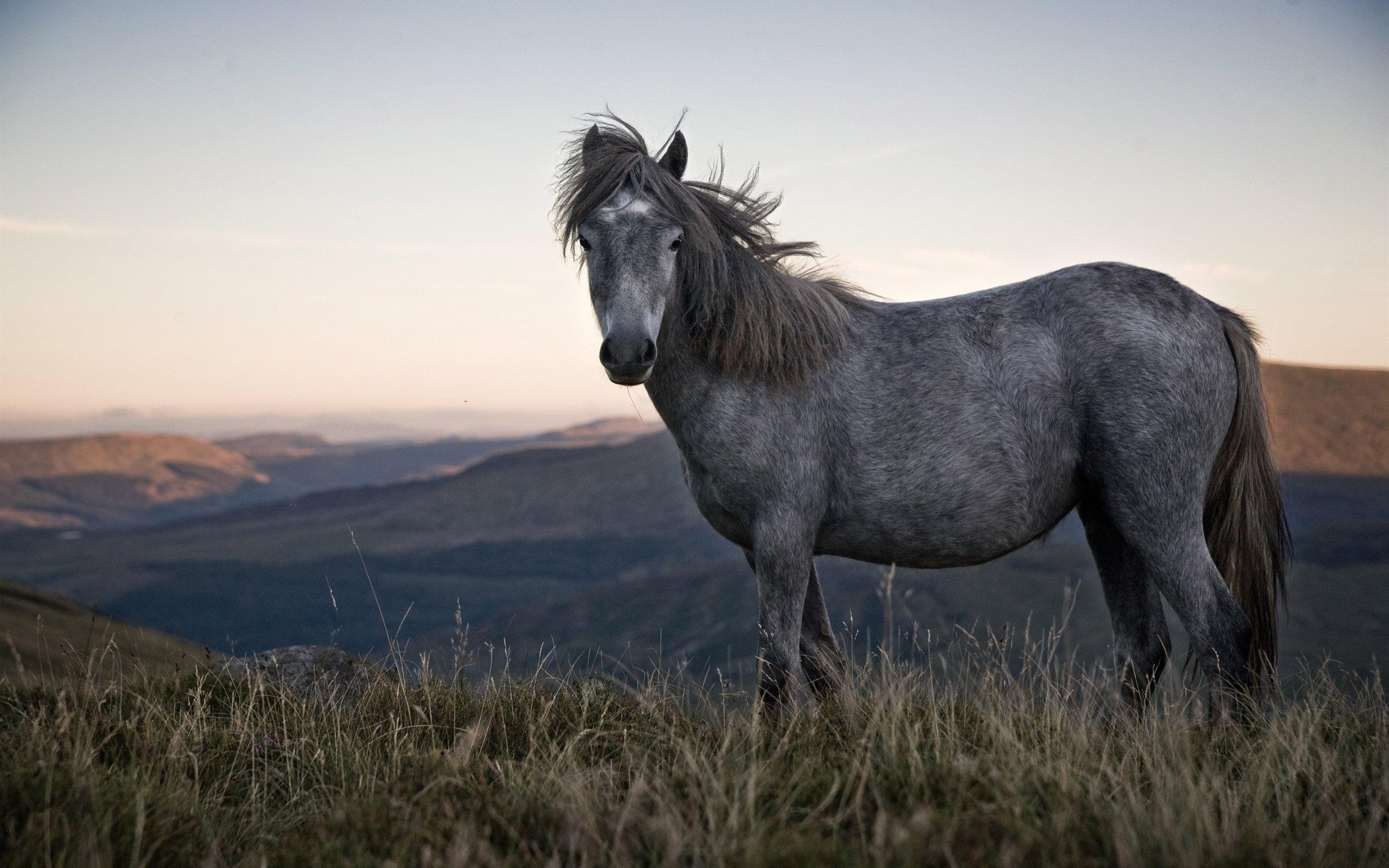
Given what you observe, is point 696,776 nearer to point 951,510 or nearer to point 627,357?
point 627,357

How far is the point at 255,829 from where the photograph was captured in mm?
3330

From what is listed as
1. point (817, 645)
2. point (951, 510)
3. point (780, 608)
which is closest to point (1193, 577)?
point (951, 510)

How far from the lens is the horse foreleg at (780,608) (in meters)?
4.29

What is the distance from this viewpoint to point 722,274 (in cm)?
451

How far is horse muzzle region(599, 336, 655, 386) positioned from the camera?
3861 mm

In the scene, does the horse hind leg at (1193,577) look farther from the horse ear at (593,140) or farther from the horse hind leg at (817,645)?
the horse ear at (593,140)

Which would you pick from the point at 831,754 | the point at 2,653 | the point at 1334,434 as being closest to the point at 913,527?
the point at 831,754

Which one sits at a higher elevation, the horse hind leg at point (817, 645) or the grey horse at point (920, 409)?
the grey horse at point (920, 409)

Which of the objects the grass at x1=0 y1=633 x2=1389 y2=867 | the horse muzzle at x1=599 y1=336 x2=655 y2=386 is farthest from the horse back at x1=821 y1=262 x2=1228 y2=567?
the horse muzzle at x1=599 y1=336 x2=655 y2=386

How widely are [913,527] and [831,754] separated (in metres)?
1.58

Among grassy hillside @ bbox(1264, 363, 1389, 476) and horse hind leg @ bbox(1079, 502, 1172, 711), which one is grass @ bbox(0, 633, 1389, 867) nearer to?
horse hind leg @ bbox(1079, 502, 1172, 711)

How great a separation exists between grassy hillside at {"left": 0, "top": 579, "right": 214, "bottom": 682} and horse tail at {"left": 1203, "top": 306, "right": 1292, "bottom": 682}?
5.92 m

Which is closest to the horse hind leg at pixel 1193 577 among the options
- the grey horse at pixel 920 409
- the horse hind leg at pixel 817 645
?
the grey horse at pixel 920 409

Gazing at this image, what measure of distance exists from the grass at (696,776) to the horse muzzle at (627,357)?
1562 millimetres
